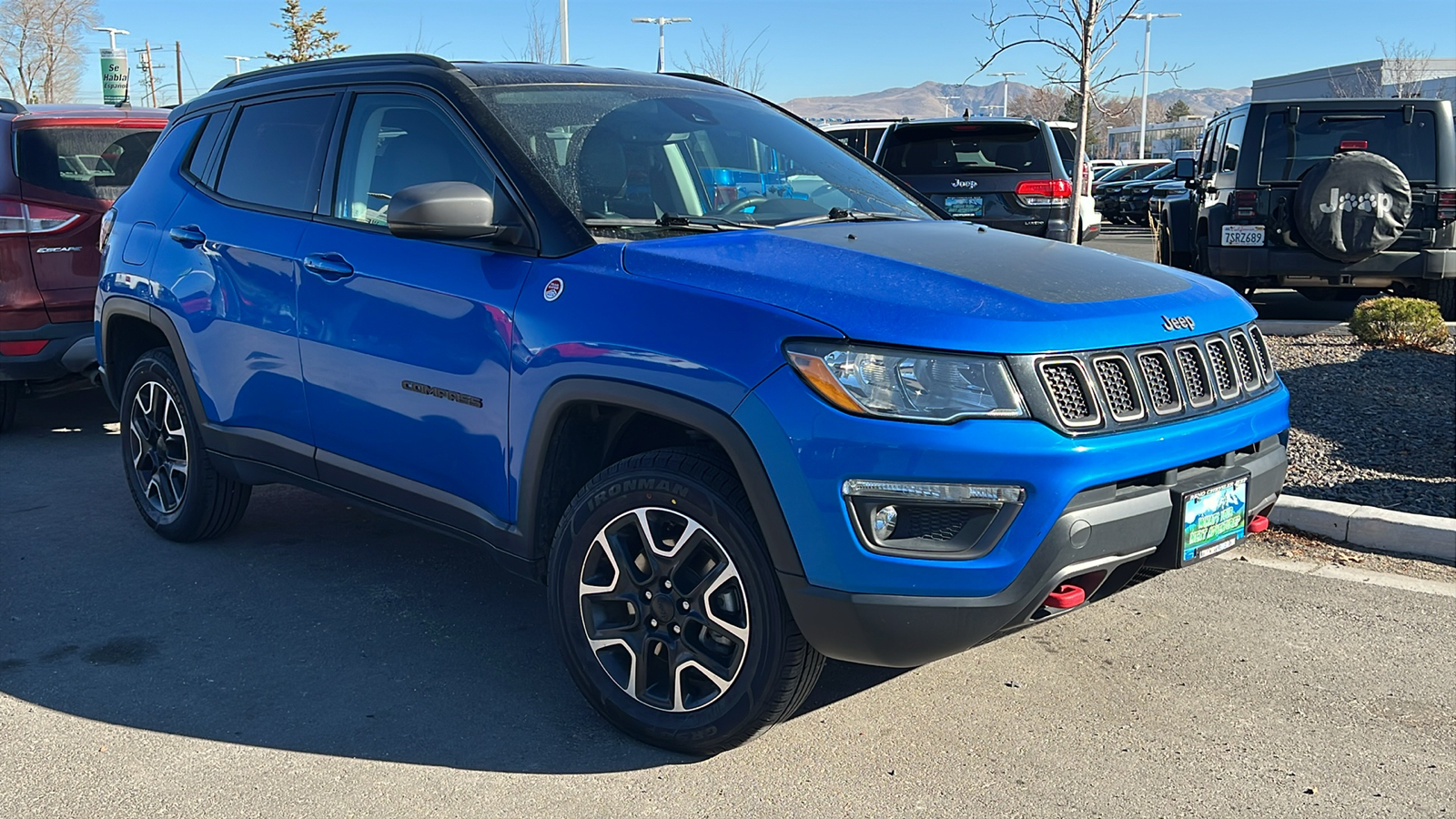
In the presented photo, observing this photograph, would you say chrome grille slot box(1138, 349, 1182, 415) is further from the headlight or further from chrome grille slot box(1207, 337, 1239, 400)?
the headlight

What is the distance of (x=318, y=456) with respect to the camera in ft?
14.2

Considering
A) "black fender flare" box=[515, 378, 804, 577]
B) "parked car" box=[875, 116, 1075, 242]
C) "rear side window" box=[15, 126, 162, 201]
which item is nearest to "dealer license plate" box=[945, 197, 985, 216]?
"parked car" box=[875, 116, 1075, 242]

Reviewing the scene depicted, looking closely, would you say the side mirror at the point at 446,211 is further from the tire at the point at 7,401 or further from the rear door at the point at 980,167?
the rear door at the point at 980,167

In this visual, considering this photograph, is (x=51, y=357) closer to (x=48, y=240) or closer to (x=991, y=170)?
(x=48, y=240)

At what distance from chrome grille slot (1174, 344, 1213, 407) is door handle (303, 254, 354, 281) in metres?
2.54

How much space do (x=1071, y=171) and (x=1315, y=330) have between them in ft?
15.1

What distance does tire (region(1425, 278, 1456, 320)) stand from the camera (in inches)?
429

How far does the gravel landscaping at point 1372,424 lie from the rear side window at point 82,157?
259 inches

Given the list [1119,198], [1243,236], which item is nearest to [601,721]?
[1243,236]

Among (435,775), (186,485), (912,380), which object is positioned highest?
(912,380)

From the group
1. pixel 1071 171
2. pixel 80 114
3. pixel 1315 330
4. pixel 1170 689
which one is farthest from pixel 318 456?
pixel 1071 171

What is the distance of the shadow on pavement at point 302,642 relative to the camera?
3537 mm

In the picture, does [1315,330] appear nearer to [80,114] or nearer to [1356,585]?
[1356,585]

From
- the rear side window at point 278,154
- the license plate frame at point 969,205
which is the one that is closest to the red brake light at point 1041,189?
the license plate frame at point 969,205
